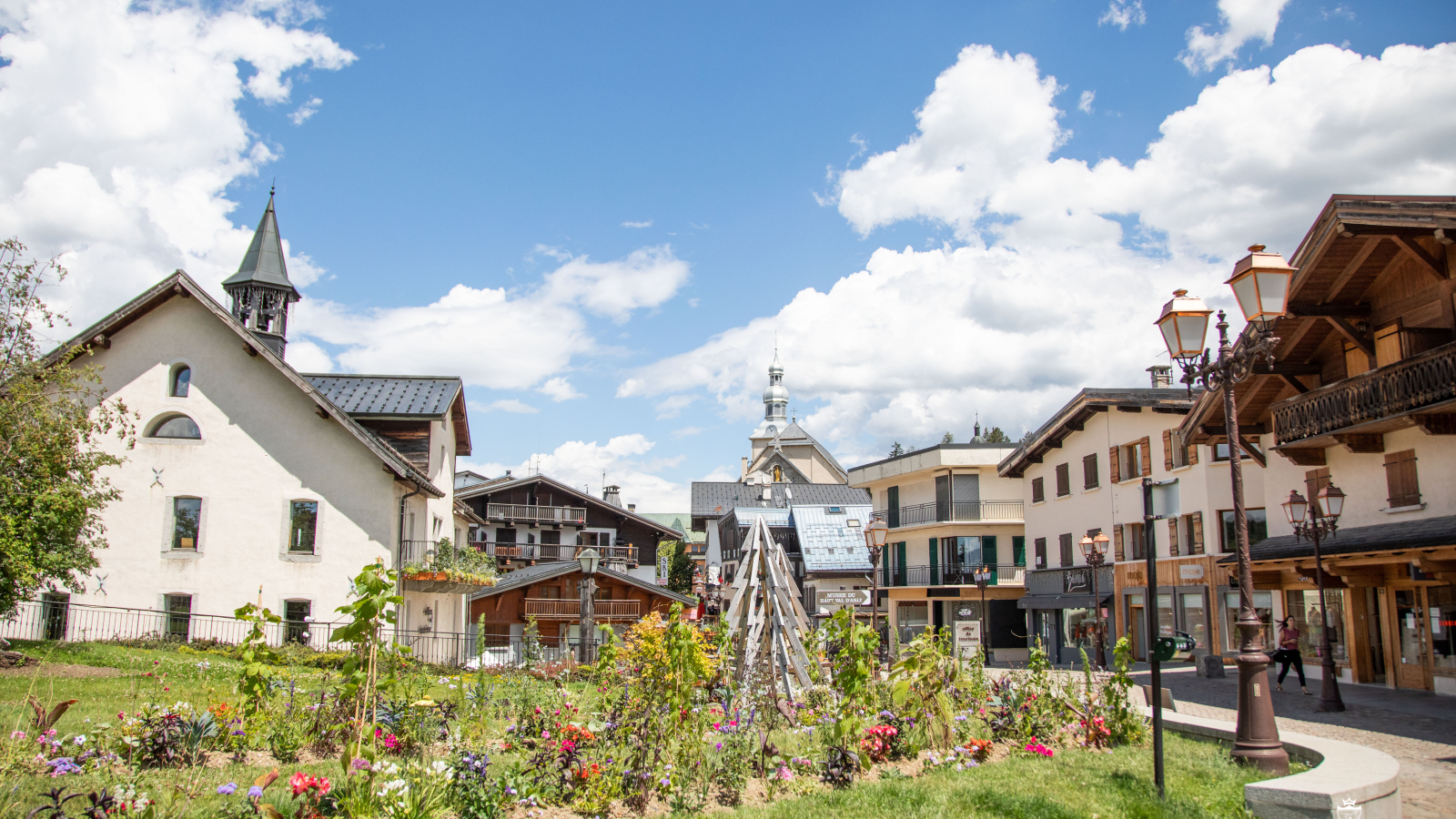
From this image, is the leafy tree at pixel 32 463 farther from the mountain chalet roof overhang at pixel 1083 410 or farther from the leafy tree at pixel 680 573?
the leafy tree at pixel 680 573

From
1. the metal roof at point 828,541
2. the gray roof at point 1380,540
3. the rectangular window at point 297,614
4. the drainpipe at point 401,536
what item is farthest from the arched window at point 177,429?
the metal roof at point 828,541

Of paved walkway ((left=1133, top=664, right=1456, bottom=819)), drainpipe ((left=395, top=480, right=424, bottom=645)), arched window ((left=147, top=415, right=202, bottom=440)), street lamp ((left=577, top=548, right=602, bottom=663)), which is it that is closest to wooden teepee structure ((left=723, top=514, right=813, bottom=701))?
paved walkway ((left=1133, top=664, right=1456, bottom=819))

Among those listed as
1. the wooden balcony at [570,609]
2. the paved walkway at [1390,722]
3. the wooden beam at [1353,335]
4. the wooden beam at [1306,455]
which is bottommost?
the paved walkway at [1390,722]

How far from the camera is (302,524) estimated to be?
84.4 feet

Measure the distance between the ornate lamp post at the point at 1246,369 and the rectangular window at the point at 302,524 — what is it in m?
22.9

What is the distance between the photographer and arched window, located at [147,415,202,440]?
25531mm

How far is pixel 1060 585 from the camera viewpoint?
120ft

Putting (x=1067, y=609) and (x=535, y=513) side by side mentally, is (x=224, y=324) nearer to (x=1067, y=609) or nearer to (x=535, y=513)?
(x=535, y=513)

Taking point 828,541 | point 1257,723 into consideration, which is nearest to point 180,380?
point 1257,723

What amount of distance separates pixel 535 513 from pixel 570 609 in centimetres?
1598

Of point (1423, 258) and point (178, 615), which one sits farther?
point (178, 615)

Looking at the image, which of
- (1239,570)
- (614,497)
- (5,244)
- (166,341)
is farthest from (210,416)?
(614,497)

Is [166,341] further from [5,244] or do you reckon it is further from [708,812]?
[708,812]

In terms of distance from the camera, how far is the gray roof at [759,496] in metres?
68.5
